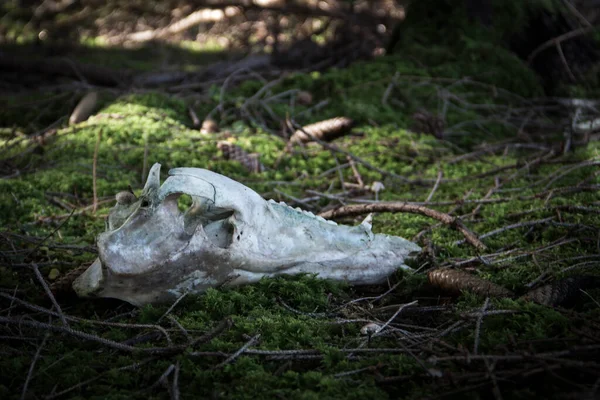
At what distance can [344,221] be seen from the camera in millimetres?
4004

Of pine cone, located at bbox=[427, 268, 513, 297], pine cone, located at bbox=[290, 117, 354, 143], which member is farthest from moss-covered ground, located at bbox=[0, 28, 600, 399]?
pine cone, located at bbox=[290, 117, 354, 143]

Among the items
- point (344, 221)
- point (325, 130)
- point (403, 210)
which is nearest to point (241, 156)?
point (325, 130)

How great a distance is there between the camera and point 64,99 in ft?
21.2

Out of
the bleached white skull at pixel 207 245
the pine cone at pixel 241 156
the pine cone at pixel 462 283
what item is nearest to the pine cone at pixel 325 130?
the pine cone at pixel 241 156

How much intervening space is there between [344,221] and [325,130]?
179 centimetres

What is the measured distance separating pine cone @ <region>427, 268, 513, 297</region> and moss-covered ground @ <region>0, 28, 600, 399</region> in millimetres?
67

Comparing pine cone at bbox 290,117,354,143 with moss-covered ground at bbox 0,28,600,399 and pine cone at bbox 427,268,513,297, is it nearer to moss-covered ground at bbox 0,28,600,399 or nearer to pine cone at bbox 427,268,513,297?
moss-covered ground at bbox 0,28,600,399

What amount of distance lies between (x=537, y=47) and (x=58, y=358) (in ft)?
21.6

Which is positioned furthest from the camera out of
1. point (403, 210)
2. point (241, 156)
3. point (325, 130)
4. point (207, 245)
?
point (325, 130)

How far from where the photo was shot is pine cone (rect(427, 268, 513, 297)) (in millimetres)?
2838

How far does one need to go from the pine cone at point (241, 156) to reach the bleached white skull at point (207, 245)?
1.83 meters

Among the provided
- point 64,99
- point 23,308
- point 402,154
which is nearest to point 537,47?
point 402,154

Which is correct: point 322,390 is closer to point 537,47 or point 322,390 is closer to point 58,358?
point 58,358

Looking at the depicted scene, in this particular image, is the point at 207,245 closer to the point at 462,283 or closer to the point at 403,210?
the point at 462,283
